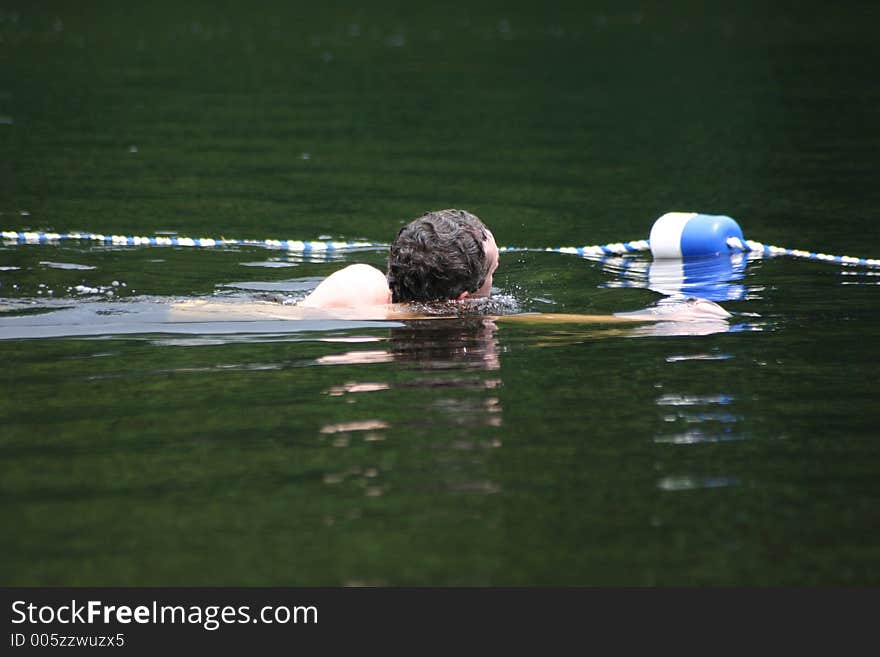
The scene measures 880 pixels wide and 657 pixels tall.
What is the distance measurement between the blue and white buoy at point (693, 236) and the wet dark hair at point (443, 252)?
11.8 ft

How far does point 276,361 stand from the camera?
773 cm

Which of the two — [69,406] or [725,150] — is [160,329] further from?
[725,150]

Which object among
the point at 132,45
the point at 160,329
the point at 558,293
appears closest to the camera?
the point at 160,329

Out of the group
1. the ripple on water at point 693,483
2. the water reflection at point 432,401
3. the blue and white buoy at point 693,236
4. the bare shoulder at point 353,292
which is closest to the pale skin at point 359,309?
the bare shoulder at point 353,292

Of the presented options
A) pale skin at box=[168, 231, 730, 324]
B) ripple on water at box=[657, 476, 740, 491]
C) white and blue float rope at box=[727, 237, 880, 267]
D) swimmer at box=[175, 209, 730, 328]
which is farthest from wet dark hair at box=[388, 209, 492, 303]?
white and blue float rope at box=[727, 237, 880, 267]

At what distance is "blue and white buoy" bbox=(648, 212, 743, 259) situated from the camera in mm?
11469

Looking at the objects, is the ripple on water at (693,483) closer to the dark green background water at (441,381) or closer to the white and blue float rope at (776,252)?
the dark green background water at (441,381)

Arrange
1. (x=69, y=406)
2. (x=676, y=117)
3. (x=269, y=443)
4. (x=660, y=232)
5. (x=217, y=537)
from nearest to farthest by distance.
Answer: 1. (x=217, y=537)
2. (x=269, y=443)
3. (x=69, y=406)
4. (x=660, y=232)
5. (x=676, y=117)

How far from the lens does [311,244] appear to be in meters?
12.4

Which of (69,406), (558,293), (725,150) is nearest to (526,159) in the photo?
(725,150)

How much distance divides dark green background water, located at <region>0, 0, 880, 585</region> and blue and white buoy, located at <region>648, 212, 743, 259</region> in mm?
539

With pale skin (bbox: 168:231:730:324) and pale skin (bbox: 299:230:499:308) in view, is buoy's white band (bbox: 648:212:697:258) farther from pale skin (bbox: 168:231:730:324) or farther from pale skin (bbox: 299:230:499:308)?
pale skin (bbox: 299:230:499:308)

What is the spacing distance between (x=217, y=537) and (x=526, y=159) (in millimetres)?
13655

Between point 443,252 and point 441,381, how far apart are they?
1.25m
